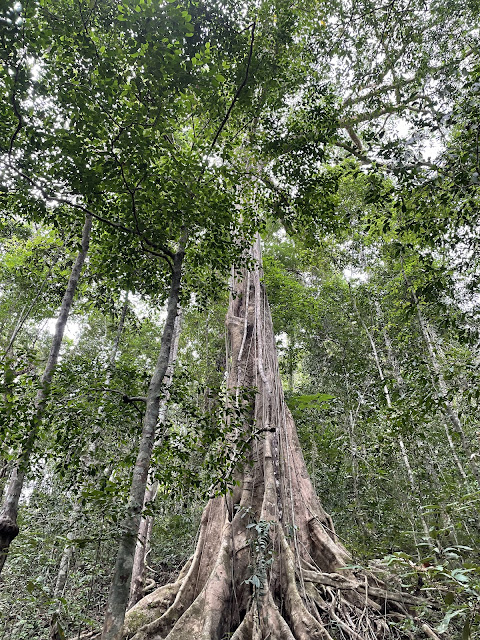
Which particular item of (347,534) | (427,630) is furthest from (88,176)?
(347,534)

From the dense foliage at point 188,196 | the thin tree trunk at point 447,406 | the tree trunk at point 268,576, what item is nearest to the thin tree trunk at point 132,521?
the dense foliage at point 188,196

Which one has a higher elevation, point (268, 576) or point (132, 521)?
point (132, 521)

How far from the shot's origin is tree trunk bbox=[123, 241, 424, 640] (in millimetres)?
3514

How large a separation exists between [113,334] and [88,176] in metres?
8.32

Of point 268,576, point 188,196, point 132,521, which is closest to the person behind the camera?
point 132,521

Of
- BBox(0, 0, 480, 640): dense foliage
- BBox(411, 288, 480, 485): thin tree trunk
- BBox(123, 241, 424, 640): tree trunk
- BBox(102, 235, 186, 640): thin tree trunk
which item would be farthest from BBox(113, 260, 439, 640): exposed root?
BBox(411, 288, 480, 485): thin tree trunk

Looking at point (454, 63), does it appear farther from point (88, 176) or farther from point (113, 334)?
point (113, 334)

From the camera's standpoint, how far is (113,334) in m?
11.2

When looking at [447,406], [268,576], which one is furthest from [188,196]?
[447,406]

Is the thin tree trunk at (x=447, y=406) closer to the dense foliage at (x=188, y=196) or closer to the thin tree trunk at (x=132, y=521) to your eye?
the dense foliage at (x=188, y=196)

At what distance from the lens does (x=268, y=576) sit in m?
3.89

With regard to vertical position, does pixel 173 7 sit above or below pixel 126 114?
above

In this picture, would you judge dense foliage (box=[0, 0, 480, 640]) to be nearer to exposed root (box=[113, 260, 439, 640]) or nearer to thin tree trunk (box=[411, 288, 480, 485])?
thin tree trunk (box=[411, 288, 480, 485])

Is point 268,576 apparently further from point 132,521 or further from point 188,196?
point 188,196
